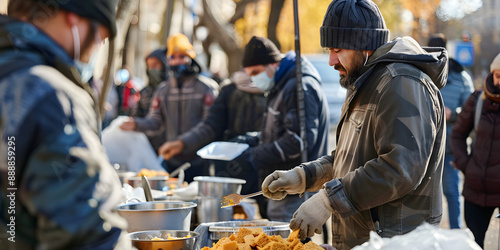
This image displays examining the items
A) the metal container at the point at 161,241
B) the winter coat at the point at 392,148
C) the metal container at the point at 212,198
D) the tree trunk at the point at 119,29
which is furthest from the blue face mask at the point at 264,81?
the metal container at the point at 161,241

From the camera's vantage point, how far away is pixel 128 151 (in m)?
7.08

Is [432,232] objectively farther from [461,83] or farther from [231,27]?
[231,27]

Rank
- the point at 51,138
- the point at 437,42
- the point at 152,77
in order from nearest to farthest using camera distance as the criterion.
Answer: the point at 51,138, the point at 437,42, the point at 152,77

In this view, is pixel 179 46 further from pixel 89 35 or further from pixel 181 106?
pixel 89 35

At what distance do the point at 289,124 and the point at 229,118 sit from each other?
170 centimetres

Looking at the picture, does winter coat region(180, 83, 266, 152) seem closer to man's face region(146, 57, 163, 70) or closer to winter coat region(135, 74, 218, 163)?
winter coat region(135, 74, 218, 163)

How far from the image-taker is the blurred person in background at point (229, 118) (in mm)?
6520

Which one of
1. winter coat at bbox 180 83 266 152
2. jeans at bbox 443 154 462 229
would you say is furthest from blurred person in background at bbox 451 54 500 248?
winter coat at bbox 180 83 266 152

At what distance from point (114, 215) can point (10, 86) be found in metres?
0.49

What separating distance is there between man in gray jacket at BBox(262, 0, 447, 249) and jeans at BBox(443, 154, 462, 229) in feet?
11.8

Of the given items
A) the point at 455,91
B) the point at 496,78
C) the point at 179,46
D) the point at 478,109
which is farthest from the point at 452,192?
the point at 179,46

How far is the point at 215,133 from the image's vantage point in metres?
6.68

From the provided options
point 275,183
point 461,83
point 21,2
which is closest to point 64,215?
point 21,2

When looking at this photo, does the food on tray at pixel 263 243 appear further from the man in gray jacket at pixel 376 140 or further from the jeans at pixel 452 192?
the jeans at pixel 452 192
